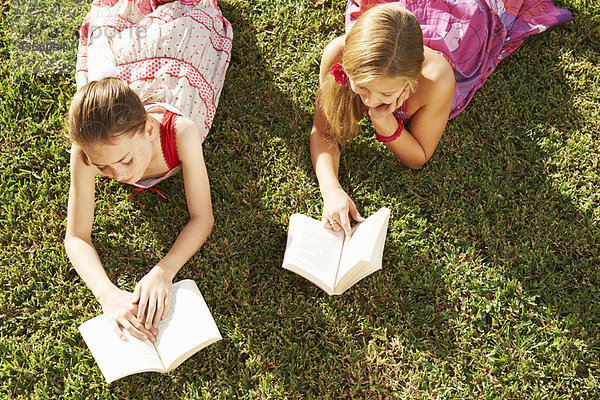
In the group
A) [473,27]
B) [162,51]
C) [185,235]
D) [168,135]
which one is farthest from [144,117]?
[473,27]

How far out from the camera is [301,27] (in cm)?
378

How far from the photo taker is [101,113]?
2242mm

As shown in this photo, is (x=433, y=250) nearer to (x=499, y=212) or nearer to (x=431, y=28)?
(x=499, y=212)

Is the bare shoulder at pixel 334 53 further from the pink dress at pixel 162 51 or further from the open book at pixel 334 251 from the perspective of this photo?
the open book at pixel 334 251

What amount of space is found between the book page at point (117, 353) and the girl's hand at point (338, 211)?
1101 millimetres

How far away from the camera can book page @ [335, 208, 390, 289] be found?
8.34 feet

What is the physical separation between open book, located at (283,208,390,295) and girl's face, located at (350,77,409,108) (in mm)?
552

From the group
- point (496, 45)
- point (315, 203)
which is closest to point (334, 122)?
point (315, 203)

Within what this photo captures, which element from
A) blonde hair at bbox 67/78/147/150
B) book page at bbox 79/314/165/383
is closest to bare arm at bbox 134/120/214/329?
book page at bbox 79/314/165/383

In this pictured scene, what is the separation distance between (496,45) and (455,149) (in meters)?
0.77

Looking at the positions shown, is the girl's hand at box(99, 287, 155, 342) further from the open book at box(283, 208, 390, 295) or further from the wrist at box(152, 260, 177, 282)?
the open book at box(283, 208, 390, 295)

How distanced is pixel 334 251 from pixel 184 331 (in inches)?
33.4

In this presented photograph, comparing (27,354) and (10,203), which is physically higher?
(10,203)

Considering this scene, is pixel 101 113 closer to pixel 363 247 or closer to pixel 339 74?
pixel 339 74
